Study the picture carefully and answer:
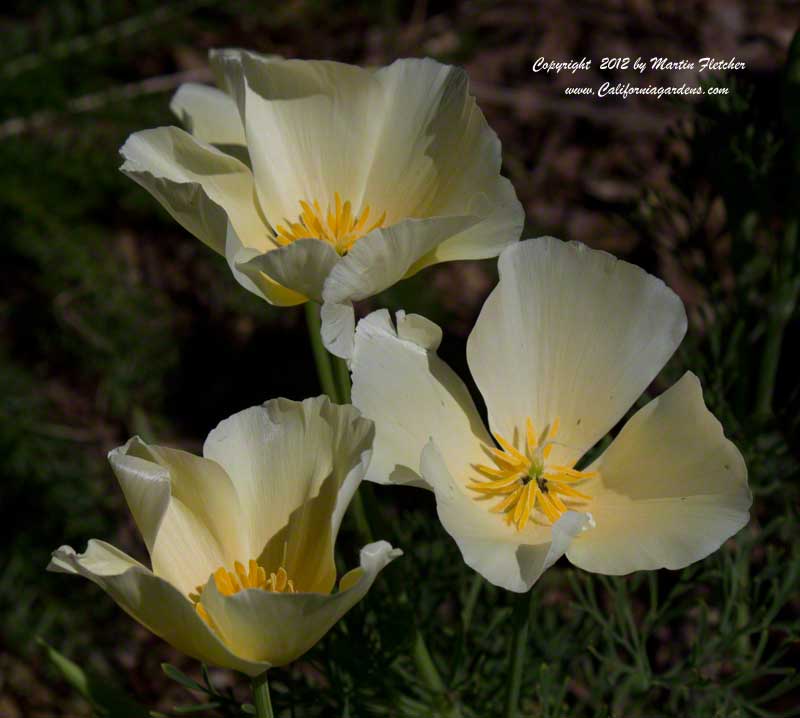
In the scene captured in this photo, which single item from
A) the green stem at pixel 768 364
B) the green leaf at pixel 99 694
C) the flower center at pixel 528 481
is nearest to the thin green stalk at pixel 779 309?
the green stem at pixel 768 364

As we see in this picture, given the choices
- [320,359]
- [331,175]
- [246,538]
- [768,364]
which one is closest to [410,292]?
[768,364]

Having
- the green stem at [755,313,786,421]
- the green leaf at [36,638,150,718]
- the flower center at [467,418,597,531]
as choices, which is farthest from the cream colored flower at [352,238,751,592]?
the green stem at [755,313,786,421]

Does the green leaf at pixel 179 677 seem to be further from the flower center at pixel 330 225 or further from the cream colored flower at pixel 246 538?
the flower center at pixel 330 225

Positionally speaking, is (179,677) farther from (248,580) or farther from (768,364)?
(768,364)

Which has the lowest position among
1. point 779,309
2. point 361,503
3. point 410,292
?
point 410,292

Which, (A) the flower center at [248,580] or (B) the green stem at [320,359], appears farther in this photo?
(B) the green stem at [320,359]

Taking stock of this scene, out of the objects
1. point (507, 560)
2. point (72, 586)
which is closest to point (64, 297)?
point (72, 586)

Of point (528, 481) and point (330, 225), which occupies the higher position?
point (330, 225)
